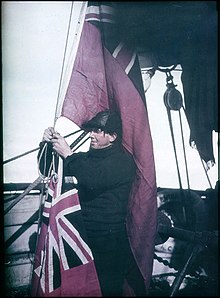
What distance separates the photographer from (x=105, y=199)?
2547 mm

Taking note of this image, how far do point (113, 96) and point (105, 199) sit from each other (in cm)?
87

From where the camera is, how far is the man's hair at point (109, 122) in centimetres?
263

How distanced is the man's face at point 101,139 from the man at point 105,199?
0.06m

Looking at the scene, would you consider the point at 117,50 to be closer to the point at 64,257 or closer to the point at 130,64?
the point at 130,64

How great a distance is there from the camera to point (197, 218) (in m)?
3.05

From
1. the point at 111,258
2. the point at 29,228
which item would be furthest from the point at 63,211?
the point at 29,228

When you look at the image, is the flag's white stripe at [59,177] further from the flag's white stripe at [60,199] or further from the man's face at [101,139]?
the man's face at [101,139]

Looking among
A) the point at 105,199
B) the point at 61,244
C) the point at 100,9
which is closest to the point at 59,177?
the point at 105,199

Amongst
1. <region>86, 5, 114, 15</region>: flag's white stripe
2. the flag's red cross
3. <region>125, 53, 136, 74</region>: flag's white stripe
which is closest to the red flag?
the flag's red cross

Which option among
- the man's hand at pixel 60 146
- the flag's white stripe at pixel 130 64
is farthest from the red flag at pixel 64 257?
the flag's white stripe at pixel 130 64

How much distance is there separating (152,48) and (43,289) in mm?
2255

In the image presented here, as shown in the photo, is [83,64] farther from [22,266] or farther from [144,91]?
[22,266]

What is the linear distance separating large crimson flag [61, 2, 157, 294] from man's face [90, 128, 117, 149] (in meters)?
0.12

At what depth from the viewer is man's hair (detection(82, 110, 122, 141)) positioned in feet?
8.63
